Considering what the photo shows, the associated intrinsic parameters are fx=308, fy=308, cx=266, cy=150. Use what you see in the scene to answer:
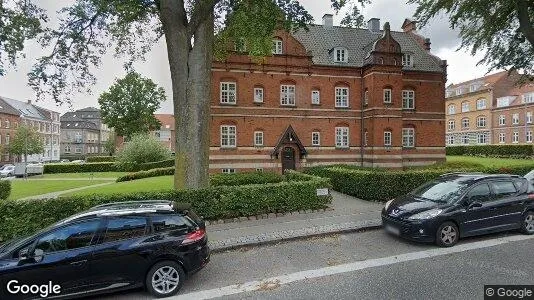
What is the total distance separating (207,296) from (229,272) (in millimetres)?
1050

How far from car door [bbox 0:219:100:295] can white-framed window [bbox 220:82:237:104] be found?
18.9 m

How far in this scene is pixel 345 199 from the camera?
14.2 m

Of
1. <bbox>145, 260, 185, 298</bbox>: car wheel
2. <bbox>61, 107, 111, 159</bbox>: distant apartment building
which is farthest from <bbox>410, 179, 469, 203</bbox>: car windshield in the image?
<bbox>61, 107, 111, 159</bbox>: distant apartment building

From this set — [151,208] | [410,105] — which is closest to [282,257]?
[151,208]

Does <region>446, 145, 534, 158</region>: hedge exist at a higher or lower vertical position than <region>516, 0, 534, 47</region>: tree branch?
lower

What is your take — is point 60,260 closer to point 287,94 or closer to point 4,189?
point 4,189

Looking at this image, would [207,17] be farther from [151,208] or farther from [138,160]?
[138,160]

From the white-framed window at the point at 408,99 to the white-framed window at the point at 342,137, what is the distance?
579 cm

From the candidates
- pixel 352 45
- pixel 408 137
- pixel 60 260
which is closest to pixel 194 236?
pixel 60 260

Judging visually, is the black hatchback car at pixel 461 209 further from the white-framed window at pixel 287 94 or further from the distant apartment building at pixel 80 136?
the distant apartment building at pixel 80 136

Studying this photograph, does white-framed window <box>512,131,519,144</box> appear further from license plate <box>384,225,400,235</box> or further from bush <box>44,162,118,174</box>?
bush <box>44,162,118,174</box>

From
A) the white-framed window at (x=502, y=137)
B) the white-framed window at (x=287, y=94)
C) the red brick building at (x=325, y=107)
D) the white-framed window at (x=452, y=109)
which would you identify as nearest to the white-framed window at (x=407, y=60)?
the red brick building at (x=325, y=107)

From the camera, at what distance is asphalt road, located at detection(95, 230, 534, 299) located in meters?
5.43

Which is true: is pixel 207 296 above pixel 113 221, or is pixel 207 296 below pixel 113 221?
below
